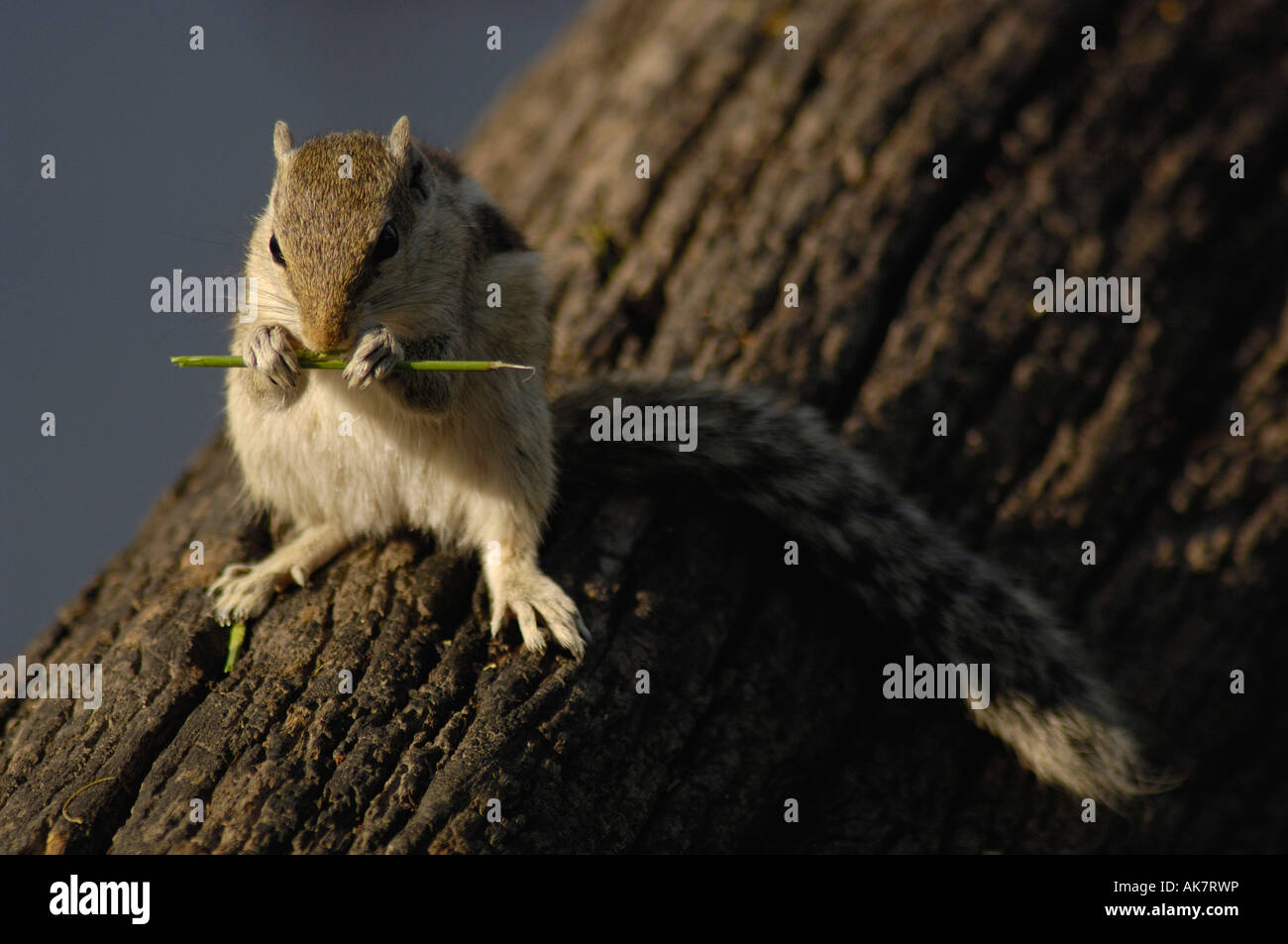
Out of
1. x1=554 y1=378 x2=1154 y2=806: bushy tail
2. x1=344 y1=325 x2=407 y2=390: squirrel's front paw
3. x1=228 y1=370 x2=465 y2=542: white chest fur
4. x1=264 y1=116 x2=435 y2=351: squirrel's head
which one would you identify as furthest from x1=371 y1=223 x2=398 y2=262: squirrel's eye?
x1=554 y1=378 x2=1154 y2=806: bushy tail

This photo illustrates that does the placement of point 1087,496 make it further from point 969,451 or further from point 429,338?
point 429,338

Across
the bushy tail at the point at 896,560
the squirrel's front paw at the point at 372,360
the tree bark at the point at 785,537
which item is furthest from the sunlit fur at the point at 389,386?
the bushy tail at the point at 896,560

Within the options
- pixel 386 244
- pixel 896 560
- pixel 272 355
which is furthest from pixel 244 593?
pixel 896 560

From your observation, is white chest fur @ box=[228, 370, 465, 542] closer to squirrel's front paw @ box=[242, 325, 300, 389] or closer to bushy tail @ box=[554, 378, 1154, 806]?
squirrel's front paw @ box=[242, 325, 300, 389]

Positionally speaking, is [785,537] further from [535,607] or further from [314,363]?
[314,363]
